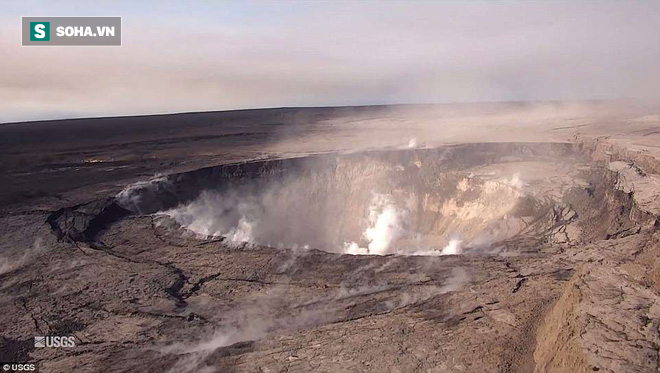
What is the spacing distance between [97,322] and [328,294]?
4.25 meters

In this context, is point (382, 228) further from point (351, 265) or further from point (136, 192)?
point (136, 192)

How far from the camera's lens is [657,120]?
33281 mm

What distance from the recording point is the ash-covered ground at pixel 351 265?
23.2 ft

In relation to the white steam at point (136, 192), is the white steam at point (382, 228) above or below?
below

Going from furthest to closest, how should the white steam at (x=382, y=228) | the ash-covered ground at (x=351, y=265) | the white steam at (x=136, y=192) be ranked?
the white steam at (x=382, y=228)
the white steam at (x=136, y=192)
the ash-covered ground at (x=351, y=265)

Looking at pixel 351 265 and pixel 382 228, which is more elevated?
pixel 351 265

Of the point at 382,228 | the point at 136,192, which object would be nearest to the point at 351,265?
the point at 382,228

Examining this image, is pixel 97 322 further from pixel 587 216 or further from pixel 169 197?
pixel 587 216

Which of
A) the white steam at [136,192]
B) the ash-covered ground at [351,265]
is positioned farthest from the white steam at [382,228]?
the white steam at [136,192]

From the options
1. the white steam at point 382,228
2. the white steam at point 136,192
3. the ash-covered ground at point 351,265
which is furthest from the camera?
the white steam at point 382,228

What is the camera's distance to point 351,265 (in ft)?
35.3

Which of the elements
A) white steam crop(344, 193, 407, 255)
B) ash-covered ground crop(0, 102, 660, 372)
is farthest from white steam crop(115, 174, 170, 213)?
white steam crop(344, 193, 407, 255)

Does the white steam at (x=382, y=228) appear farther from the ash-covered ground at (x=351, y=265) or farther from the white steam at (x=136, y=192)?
the white steam at (x=136, y=192)

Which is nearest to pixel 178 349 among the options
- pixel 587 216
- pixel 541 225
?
pixel 541 225
